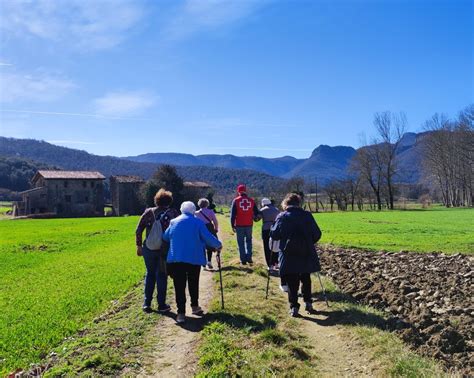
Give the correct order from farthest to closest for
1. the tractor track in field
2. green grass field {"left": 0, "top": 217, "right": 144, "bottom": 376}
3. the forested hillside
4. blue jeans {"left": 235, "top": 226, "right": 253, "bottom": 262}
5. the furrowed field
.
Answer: the forested hillside < blue jeans {"left": 235, "top": 226, "right": 253, "bottom": 262} < the furrowed field < green grass field {"left": 0, "top": 217, "right": 144, "bottom": 376} < the tractor track in field

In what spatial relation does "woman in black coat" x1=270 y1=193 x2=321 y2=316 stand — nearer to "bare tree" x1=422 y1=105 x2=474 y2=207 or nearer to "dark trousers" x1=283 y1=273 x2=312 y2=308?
"dark trousers" x1=283 y1=273 x2=312 y2=308

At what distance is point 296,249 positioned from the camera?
850 centimetres

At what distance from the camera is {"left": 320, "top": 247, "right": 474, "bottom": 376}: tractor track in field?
20.6ft

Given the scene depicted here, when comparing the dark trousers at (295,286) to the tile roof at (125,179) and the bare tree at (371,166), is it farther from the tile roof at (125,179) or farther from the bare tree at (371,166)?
the tile roof at (125,179)

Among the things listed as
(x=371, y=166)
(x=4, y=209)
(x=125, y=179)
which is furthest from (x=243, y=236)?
(x=4, y=209)

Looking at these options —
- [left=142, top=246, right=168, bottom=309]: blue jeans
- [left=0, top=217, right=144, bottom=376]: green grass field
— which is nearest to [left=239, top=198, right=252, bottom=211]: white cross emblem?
[left=0, top=217, right=144, bottom=376]: green grass field

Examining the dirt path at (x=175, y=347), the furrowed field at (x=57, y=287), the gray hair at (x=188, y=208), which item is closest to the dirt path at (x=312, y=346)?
the dirt path at (x=175, y=347)

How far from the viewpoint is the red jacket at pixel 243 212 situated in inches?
535

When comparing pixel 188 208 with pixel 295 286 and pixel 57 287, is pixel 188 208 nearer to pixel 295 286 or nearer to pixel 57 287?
pixel 295 286

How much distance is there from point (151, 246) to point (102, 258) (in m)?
11.6

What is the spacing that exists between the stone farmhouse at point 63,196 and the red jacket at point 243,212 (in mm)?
77088

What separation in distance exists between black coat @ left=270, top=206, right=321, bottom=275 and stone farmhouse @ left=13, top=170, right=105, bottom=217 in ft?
269

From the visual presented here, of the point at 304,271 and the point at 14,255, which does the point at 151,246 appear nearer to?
the point at 304,271

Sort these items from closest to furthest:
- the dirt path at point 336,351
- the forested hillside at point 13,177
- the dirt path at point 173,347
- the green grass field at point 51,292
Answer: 1. the dirt path at point 336,351
2. the dirt path at point 173,347
3. the green grass field at point 51,292
4. the forested hillside at point 13,177
